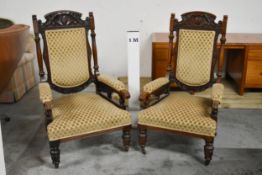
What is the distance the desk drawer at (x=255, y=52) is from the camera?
327 centimetres

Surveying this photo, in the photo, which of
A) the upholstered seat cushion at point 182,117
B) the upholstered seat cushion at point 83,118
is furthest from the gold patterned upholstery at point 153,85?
the upholstered seat cushion at point 83,118

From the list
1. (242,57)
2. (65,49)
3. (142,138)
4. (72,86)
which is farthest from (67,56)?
(242,57)

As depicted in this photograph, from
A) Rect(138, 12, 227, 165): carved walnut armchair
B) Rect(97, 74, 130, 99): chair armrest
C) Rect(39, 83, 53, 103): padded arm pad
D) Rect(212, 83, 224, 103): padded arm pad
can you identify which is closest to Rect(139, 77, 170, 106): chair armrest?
Rect(138, 12, 227, 165): carved walnut armchair

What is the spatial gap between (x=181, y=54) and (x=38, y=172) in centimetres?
149

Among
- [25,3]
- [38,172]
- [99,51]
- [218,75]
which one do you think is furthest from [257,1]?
[38,172]

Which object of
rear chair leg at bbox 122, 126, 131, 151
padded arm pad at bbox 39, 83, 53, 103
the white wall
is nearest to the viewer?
padded arm pad at bbox 39, 83, 53, 103

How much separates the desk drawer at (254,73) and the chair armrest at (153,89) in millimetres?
1258

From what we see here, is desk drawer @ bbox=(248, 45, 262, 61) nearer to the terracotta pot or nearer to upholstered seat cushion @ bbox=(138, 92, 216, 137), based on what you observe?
upholstered seat cushion @ bbox=(138, 92, 216, 137)

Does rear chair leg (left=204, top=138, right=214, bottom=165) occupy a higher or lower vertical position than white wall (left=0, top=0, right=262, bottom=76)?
lower

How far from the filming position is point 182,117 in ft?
7.41

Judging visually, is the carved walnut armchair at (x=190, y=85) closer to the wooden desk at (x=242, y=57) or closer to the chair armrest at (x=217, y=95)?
the chair armrest at (x=217, y=95)

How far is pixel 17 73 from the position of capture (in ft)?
11.6

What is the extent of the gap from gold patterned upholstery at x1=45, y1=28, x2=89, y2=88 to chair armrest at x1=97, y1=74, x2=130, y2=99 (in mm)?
169

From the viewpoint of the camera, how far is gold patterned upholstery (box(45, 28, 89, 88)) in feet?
8.14
